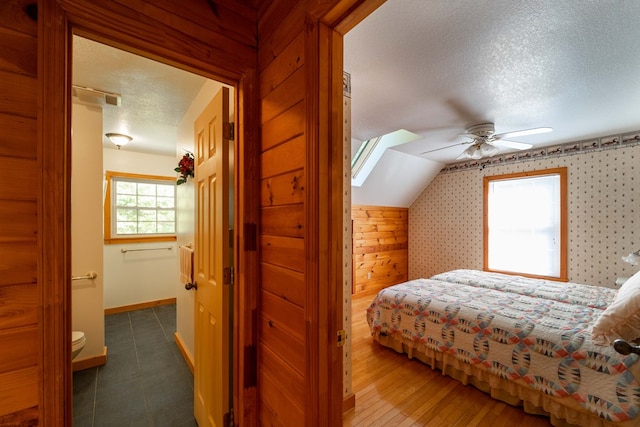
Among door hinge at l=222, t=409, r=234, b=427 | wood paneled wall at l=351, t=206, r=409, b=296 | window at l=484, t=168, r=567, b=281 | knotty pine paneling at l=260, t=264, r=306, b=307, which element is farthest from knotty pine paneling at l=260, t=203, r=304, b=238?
window at l=484, t=168, r=567, b=281

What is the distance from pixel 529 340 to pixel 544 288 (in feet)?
4.45

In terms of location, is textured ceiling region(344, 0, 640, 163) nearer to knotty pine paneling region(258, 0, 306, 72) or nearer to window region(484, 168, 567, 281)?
knotty pine paneling region(258, 0, 306, 72)

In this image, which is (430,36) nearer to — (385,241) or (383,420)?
(383,420)

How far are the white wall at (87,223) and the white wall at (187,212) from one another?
70 centimetres

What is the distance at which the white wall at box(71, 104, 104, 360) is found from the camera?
8.01 ft

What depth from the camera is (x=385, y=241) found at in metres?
5.17

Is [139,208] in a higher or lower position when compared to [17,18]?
lower

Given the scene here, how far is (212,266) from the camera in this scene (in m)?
1.49

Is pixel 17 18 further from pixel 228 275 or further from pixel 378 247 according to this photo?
pixel 378 247

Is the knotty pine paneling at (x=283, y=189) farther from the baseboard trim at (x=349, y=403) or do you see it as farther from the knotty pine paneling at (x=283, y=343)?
the baseboard trim at (x=349, y=403)

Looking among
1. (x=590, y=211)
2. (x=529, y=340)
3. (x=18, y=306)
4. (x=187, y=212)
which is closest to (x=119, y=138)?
(x=187, y=212)

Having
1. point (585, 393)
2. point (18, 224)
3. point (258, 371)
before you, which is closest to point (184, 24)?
point (18, 224)

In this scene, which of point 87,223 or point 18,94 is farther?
point 87,223

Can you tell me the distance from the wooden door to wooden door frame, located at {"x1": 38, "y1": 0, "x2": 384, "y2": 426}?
0.23 meters
